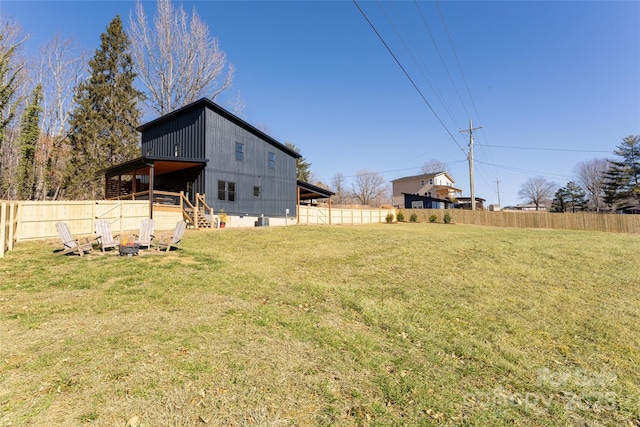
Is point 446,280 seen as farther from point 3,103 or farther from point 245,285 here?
point 3,103

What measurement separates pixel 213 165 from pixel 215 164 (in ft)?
0.57

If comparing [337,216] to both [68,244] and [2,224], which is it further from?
[2,224]

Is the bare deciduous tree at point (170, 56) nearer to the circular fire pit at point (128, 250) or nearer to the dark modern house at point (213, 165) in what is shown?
the dark modern house at point (213, 165)

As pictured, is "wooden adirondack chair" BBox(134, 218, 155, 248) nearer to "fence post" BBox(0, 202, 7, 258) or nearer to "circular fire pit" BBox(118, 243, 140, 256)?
"circular fire pit" BBox(118, 243, 140, 256)

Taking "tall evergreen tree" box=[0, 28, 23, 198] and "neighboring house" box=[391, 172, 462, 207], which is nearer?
"tall evergreen tree" box=[0, 28, 23, 198]

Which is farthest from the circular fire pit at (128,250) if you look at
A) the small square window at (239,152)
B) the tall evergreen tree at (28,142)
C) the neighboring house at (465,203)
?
the neighboring house at (465,203)

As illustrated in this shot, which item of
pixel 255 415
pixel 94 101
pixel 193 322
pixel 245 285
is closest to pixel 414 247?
pixel 245 285

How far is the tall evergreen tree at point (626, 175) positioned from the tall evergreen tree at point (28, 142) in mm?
68280

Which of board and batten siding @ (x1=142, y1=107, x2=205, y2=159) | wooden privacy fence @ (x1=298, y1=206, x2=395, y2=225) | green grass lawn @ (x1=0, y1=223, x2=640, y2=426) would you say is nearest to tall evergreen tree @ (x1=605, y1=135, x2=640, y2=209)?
wooden privacy fence @ (x1=298, y1=206, x2=395, y2=225)

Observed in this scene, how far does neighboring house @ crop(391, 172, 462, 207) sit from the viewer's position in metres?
52.2

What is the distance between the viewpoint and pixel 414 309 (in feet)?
17.6

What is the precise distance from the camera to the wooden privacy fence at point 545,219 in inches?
955

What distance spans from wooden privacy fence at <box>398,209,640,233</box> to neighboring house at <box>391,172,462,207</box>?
1670 centimetres

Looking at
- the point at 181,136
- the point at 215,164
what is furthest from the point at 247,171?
the point at 181,136
